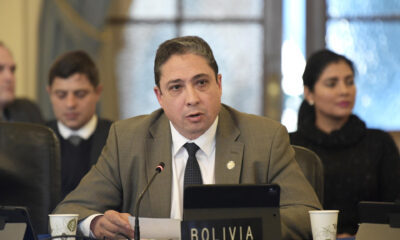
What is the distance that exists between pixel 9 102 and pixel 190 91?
2481mm

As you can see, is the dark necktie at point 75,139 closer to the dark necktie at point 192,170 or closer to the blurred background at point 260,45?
the blurred background at point 260,45

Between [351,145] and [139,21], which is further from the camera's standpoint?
[139,21]

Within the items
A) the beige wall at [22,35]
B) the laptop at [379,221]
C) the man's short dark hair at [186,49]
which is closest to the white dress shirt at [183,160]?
the man's short dark hair at [186,49]

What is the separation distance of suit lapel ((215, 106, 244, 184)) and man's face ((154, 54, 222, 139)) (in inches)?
3.8

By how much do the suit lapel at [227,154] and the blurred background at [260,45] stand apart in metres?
2.91

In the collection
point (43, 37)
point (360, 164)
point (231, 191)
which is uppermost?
point (43, 37)

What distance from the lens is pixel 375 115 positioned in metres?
5.68

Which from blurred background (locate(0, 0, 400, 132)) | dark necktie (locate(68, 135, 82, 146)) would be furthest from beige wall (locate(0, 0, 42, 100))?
dark necktie (locate(68, 135, 82, 146))

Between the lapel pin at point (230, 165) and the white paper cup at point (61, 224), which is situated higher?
the lapel pin at point (230, 165)

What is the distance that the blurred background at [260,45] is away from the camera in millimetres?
5590

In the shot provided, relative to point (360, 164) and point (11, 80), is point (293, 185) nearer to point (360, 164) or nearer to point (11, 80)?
point (360, 164)

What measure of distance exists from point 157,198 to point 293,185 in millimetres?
507

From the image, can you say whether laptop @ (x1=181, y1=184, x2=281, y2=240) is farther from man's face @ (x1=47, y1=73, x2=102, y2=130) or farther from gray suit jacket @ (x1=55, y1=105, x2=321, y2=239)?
man's face @ (x1=47, y1=73, x2=102, y2=130)

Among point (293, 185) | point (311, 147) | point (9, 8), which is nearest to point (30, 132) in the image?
point (293, 185)
